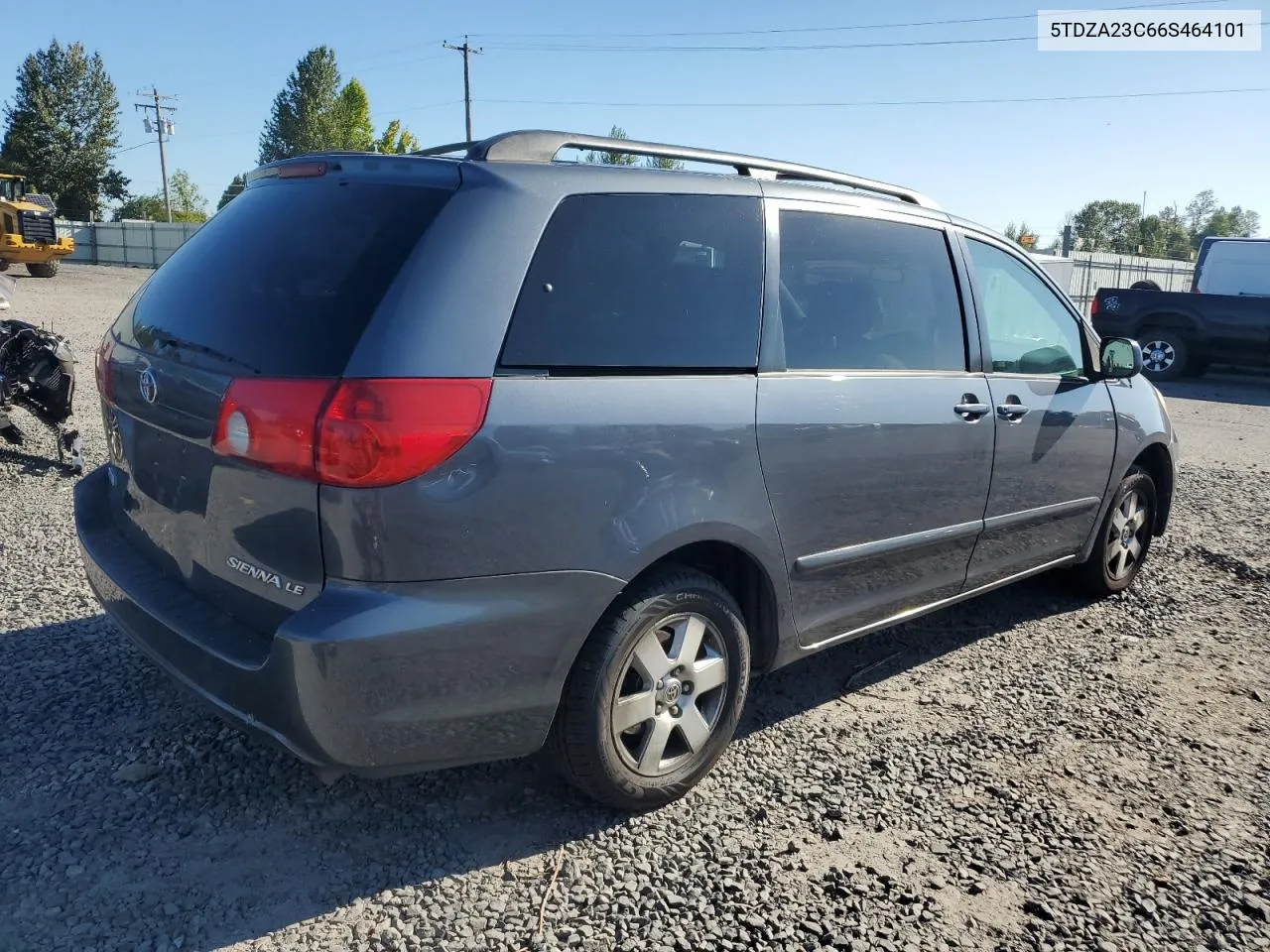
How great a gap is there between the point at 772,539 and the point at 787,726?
0.90 m

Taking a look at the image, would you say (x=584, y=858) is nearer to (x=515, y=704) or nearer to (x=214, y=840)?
(x=515, y=704)

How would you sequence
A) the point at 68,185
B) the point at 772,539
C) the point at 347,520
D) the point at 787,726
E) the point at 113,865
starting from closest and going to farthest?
the point at 347,520, the point at 113,865, the point at 772,539, the point at 787,726, the point at 68,185

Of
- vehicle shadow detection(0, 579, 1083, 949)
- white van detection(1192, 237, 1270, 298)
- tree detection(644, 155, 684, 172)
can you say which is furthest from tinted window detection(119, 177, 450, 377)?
white van detection(1192, 237, 1270, 298)

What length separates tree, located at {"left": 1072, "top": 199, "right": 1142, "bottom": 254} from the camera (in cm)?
8444

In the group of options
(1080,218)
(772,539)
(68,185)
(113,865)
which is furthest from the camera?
(1080,218)

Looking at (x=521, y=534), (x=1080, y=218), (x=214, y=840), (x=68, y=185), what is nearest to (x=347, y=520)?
(x=521, y=534)

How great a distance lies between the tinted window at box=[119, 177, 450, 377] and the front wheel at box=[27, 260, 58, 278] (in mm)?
32051

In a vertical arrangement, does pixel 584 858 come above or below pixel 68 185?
below

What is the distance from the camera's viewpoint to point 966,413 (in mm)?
3732

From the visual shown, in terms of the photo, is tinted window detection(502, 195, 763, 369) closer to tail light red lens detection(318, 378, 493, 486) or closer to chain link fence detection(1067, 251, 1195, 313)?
tail light red lens detection(318, 378, 493, 486)

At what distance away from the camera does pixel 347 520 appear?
89.3 inches

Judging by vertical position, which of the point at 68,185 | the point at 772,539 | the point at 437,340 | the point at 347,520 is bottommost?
the point at 772,539

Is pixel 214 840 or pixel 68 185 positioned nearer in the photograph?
pixel 214 840

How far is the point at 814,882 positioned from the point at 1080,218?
324ft
